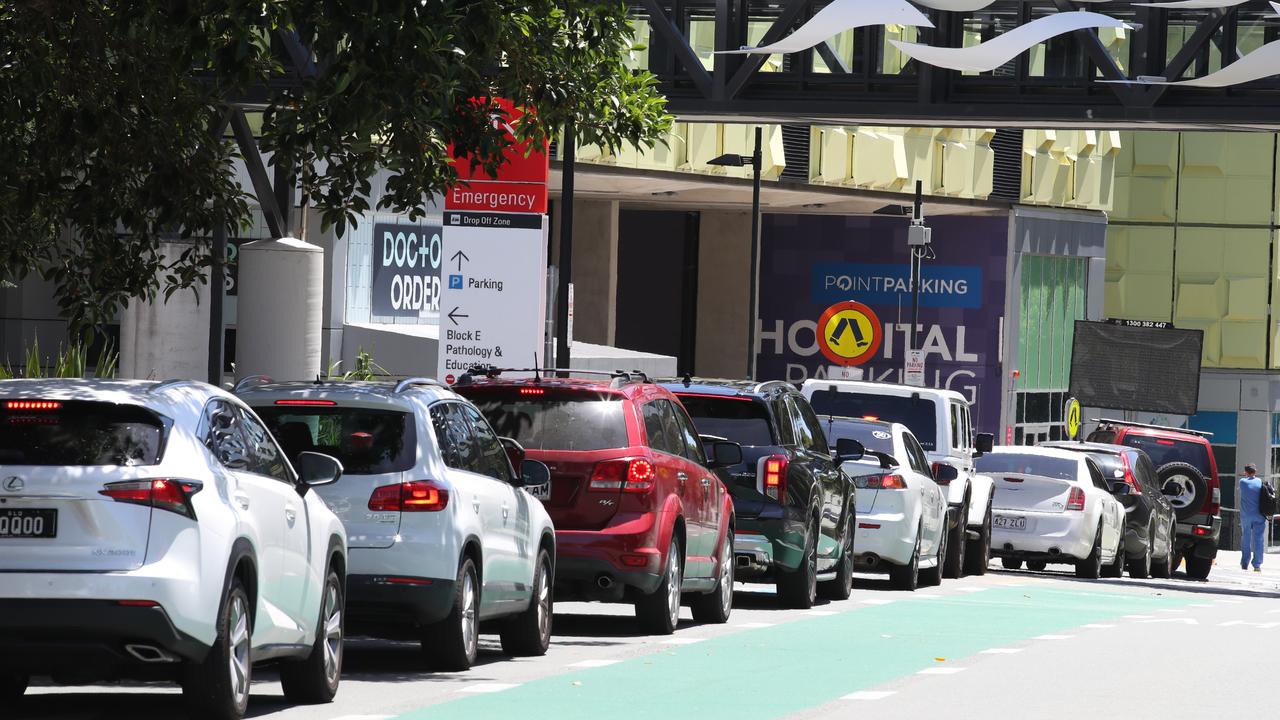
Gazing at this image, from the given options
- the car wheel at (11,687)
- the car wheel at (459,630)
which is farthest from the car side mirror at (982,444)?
the car wheel at (11,687)

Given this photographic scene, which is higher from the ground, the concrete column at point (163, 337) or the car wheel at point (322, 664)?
the concrete column at point (163, 337)

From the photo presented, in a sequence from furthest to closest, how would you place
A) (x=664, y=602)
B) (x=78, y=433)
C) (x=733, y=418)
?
(x=733, y=418) < (x=664, y=602) < (x=78, y=433)

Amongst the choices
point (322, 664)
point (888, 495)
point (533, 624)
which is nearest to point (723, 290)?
point (888, 495)

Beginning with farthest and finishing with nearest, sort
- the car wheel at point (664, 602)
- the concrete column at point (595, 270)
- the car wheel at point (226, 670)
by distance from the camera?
the concrete column at point (595, 270) < the car wheel at point (664, 602) < the car wheel at point (226, 670)

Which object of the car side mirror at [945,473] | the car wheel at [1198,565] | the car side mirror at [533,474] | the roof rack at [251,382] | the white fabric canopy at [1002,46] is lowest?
the car wheel at [1198,565]

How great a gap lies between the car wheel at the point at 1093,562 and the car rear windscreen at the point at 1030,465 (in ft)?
2.80

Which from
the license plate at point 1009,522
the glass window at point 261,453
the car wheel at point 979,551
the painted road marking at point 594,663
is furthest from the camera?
the license plate at point 1009,522

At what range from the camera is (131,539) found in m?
9.25

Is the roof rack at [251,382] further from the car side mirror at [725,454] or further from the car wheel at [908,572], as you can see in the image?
the car wheel at [908,572]

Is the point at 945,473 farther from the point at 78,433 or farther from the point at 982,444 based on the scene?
the point at 78,433

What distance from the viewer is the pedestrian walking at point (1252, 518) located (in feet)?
128

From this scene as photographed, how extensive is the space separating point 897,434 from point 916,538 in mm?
991

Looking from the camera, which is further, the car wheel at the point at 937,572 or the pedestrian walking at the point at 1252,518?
the pedestrian walking at the point at 1252,518

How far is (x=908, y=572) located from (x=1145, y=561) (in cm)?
962
